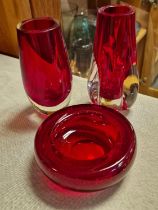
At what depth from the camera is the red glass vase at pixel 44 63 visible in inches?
13.3

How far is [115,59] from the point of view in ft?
1.22


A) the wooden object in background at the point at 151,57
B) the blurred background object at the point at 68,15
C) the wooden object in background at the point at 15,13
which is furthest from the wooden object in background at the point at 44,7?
the wooden object in background at the point at 151,57

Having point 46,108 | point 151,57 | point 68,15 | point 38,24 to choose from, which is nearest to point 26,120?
point 46,108

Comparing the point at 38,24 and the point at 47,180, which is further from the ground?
the point at 38,24

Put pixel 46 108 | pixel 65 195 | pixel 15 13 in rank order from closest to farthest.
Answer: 1. pixel 65 195
2. pixel 46 108
3. pixel 15 13

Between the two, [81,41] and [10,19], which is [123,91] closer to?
[10,19]

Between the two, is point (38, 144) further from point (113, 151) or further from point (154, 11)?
point (154, 11)

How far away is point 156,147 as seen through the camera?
34 cm

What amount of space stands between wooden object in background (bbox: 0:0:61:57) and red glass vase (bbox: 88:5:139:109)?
0.22 m

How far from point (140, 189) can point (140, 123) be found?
0.11m

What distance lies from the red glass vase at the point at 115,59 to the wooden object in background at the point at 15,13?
0.72 ft

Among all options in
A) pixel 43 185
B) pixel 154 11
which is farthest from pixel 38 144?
pixel 154 11

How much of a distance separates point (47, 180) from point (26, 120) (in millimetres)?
119

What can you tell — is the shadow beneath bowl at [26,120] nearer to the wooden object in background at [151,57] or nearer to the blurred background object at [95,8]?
the blurred background object at [95,8]
